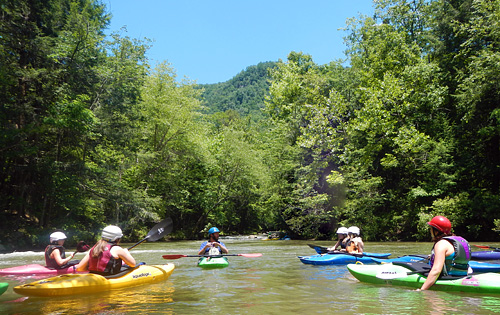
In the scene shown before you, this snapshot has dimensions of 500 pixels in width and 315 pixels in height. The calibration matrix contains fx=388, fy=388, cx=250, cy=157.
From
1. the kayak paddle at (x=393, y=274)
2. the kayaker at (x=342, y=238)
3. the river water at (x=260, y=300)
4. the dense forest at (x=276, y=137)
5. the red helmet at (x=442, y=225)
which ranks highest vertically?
the dense forest at (x=276, y=137)

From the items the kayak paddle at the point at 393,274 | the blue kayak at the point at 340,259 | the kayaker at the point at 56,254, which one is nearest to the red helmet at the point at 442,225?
the kayak paddle at the point at 393,274

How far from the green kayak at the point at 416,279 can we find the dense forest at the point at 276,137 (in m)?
12.2

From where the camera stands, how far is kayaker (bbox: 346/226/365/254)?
31.9 feet

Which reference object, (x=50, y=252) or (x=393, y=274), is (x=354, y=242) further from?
(x=50, y=252)

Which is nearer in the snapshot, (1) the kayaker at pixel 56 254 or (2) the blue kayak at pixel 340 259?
(1) the kayaker at pixel 56 254

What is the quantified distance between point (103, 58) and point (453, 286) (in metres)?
18.7

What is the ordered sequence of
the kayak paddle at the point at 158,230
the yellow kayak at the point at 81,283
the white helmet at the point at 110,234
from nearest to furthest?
the yellow kayak at the point at 81,283 < the white helmet at the point at 110,234 < the kayak paddle at the point at 158,230

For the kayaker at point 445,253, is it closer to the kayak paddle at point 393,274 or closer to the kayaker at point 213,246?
the kayak paddle at point 393,274

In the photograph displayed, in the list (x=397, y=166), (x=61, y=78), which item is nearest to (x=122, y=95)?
(x=61, y=78)

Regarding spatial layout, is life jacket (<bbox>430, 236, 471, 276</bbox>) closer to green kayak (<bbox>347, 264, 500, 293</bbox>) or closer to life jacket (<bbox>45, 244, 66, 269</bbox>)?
green kayak (<bbox>347, 264, 500, 293</bbox>)

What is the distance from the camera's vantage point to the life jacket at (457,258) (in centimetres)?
553

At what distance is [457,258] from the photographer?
5656 mm

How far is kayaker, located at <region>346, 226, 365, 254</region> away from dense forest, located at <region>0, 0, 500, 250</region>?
931 cm

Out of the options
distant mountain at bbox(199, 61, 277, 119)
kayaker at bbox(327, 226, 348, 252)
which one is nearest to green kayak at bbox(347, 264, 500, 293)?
kayaker at bbox(327, 226, 348, 252)
